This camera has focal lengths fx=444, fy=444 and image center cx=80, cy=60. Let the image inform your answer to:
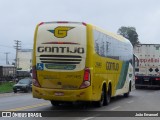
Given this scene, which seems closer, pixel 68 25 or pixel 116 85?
pixel 68 25

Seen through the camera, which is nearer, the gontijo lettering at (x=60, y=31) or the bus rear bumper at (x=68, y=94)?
the bus rear bumper at (x=68, y=94)

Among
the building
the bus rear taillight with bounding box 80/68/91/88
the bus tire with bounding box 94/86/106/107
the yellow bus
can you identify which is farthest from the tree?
the bus rear taillight with bounding box 80/68/91/88

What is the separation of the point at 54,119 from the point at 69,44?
3378mm

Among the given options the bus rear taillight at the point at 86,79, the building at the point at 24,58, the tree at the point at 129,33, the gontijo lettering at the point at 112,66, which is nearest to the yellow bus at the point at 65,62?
the bus rear taillight at the point at 86,79

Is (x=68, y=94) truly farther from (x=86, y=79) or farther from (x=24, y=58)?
(x=24, y=58)

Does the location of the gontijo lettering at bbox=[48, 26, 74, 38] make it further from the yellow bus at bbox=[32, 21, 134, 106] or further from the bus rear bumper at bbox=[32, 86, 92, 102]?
the bus rear bumper at bbox=[32, 86, 92, 102]

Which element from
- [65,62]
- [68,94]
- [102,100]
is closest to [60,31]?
[65,62]

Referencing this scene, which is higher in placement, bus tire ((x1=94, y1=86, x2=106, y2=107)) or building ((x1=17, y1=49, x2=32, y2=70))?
building ((x1=17, y1=49, x2=32, y2=70))

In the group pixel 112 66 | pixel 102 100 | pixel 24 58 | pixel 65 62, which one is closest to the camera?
pixel 65 62

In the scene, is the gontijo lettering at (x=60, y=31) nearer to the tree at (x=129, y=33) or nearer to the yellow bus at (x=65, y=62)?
the yellow bus at (x=65, y=62)

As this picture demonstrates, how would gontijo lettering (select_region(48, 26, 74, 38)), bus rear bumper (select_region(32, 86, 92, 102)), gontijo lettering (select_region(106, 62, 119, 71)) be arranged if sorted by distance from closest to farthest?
bus rear bumper (select_region(32, 86, 92, 102)) < gontijo lettering (select_region(48, 26, 74, 38)) < gontijo lettering (select_region(106, 62, 119, 71))

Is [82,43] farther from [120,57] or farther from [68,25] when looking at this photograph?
[120,57]

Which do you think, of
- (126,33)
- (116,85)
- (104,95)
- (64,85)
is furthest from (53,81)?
(126,33)

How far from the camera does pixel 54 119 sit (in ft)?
47.7
